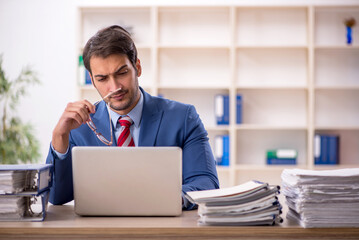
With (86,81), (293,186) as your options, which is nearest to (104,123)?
(293,186)

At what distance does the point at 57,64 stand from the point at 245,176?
89.0 inches

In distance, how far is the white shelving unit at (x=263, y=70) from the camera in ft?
15.0

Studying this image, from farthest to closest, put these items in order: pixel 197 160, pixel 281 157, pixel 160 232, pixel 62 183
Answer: pixel 281 157 < pixel 197 160 < pixel 62 183 < pixel 160 232

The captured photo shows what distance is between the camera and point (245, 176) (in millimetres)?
4629

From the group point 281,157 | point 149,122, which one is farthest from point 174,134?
point 281,157

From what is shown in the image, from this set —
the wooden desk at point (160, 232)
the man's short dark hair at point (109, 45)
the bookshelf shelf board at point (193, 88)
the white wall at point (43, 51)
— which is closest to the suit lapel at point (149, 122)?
the man's short dark hair at point (109, 45)

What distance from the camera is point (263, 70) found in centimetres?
459

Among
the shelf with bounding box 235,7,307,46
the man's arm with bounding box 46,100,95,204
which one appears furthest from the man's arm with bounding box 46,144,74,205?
the shelf with bounding box 235,7,307,46

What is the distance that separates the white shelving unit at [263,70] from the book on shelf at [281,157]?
0.17m

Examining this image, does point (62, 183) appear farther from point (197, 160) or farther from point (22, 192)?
point (197, 160)

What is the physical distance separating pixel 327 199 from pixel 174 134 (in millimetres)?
859

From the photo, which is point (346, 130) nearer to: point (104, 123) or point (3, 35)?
point (104, 123)

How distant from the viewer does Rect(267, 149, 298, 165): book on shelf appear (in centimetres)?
441

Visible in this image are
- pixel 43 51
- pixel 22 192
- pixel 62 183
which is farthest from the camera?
pixel 43 51
